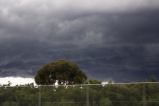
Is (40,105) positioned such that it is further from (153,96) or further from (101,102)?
(153,96)

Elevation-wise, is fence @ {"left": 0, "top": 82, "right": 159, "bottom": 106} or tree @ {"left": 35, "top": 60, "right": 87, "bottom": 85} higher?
tree @ {"left": 35, "top": 60, "right": 87, "bottom": 85}

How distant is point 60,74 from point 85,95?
3854 cm

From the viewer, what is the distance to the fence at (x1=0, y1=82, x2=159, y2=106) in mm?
23125

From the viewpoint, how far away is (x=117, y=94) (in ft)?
78.6

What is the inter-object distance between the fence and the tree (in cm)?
3245

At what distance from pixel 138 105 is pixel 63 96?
16.7 ft

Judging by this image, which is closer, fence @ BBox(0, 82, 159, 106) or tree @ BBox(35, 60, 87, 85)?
fence @ BBox(0, 82, 159, 106)

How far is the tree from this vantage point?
63625 millimetres

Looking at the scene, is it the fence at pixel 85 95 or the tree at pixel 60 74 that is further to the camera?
the tree at pixel 60 74

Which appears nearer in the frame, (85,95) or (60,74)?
(85,95)

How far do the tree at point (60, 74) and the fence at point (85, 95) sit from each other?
1278 inches

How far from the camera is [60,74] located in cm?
6406

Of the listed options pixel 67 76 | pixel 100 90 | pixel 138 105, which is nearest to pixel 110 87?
pixel 100 90

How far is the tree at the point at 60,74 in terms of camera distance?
63.6 metres
